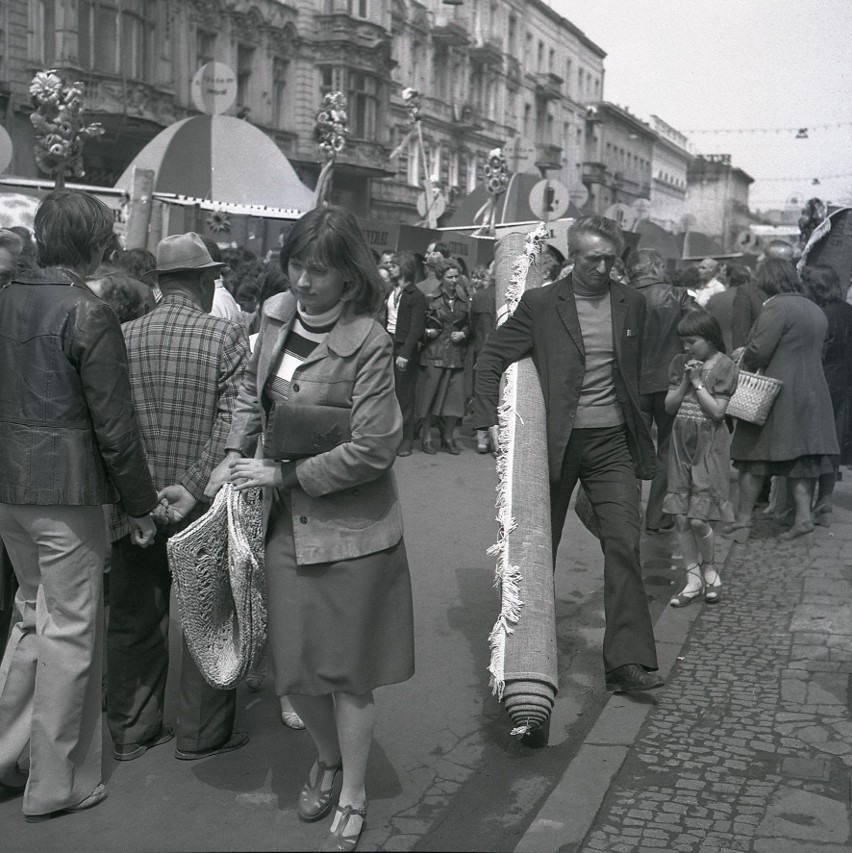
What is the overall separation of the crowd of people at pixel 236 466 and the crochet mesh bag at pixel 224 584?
72mm

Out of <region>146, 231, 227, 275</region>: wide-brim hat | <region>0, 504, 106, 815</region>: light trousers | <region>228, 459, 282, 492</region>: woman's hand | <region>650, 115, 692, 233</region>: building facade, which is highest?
<region>650, 115, 692, 233</region>: building facade

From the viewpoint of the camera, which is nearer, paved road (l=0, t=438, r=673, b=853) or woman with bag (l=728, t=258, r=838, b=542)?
paved road (l=0, t=438, r=673, b=853)

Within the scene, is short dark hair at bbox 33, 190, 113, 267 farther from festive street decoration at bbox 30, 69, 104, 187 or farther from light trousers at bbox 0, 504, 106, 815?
festive street decoration at bbox 30, 69, 104, 187

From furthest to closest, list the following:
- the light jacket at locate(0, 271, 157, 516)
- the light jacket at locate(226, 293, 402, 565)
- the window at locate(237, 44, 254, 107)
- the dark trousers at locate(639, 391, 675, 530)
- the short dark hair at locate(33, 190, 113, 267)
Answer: the window at locate(237, 44, 254, 107) < the dark trousers at locate(639, 391, 675, 530) < the short dark hair at locate(33, 190, 113, 267) < the light jacket at locate(0, 271, 157, 516) < the light jacket at locate(226, 293, 402, 565)

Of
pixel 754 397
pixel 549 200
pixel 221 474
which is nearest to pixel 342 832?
pixel 221 474

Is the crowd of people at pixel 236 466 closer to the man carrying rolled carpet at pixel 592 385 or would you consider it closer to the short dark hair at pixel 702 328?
the man carrying rolled carpet at pixel 592 385

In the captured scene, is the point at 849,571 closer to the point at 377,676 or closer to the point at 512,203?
the point at 377,676

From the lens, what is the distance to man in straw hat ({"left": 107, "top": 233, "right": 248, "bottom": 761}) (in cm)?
429

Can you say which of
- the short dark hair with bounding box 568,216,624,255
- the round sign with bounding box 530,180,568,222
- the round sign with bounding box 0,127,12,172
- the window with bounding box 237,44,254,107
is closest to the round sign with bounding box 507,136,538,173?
the window with bounding box 237,44,254,107

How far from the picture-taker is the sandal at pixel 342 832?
3.52m

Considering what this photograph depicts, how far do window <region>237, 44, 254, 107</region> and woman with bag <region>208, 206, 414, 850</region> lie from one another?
29635 millimetres

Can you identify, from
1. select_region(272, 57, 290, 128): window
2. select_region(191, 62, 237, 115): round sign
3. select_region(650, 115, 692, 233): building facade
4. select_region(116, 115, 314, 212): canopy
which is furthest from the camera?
select_region(650, 115, 692, 233): building facade

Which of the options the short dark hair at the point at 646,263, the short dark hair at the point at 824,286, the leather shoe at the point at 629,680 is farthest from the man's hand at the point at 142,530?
the short dark hair at the point at 824,286

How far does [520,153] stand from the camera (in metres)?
44.7
